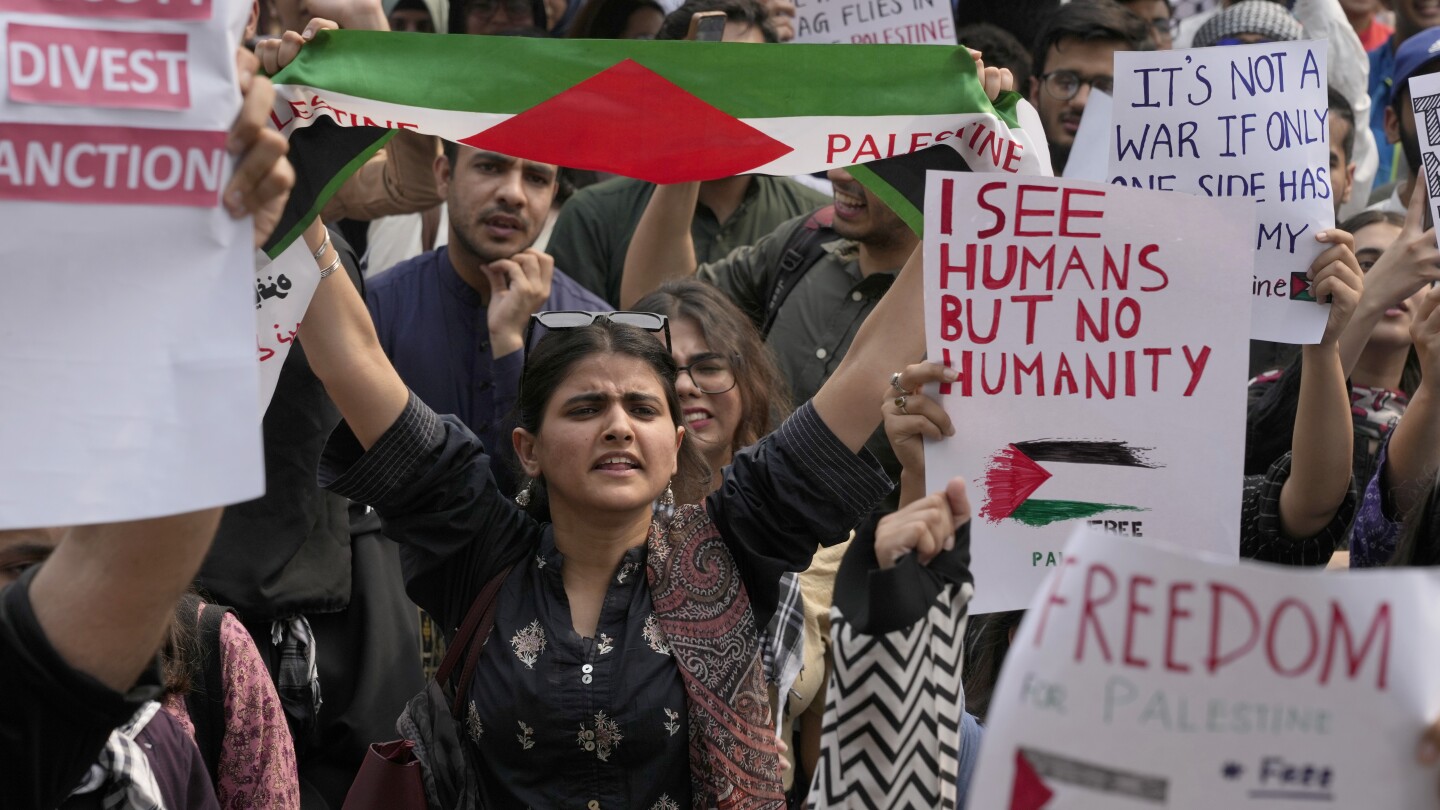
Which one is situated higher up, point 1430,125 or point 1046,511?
point 1430,125

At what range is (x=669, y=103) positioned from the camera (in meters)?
3.48

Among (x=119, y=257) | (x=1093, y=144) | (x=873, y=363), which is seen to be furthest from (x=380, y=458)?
(x=1093, y=144)

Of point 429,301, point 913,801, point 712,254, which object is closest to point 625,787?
point 913,801

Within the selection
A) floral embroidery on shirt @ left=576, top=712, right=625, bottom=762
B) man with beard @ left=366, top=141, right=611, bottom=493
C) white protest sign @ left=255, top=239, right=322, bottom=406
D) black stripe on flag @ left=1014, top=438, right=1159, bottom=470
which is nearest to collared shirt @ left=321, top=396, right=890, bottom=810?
floral embroidery on shirt @ left=576, top=712, right=625, bottom=762

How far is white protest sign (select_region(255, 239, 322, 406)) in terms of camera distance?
3256mm

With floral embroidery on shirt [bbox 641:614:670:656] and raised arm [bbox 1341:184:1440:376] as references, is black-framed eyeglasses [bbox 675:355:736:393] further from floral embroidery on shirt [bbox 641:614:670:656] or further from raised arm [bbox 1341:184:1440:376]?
raised arm [bbox 1341:184:1440:376]

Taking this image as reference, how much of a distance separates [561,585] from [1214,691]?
→ 5.09 ft

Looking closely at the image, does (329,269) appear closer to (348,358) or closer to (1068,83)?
(348,358)

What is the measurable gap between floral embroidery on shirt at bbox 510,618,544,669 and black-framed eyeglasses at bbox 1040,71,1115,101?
11.0ft

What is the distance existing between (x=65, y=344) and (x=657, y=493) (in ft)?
4.69

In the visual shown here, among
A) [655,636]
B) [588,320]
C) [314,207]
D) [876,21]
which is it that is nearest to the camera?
[655,636]

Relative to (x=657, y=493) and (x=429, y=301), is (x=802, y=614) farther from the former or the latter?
(x=429, y=301)

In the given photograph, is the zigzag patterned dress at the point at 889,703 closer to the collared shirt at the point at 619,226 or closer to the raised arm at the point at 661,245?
the raised arm at the point at 661,245

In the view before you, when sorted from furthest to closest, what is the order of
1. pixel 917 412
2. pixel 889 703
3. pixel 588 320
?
pixel 588 320 < pixel 917 412 < pixel 889 703
